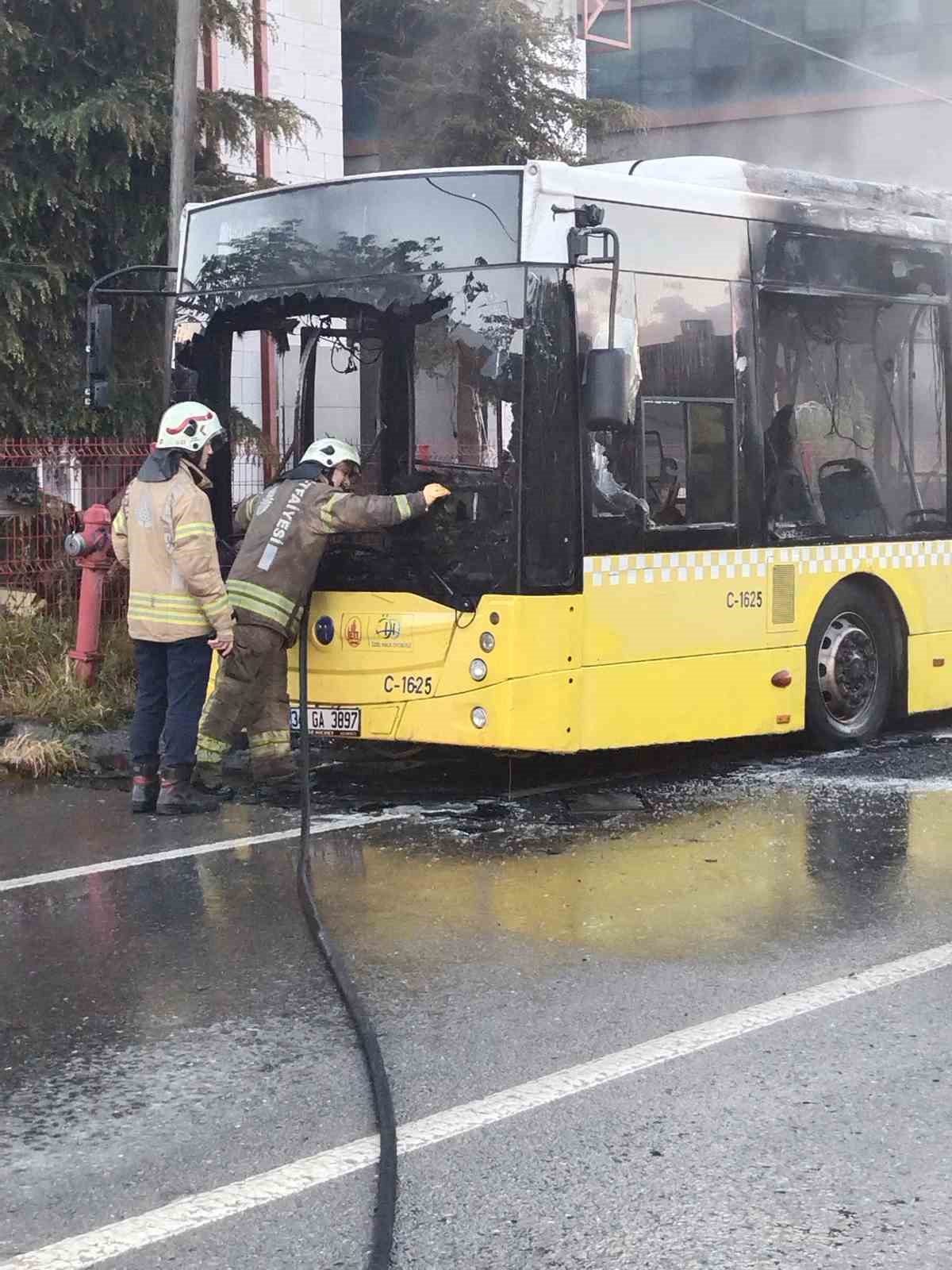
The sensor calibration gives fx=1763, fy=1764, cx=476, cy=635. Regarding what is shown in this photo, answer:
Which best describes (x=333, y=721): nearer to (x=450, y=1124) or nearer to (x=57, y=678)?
(x=57, y=678)

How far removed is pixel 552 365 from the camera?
7.88m

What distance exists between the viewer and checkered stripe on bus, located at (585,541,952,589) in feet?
26.9

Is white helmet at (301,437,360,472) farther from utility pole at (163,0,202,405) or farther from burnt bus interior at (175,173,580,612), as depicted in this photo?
utility pole at (163,0,202,405)

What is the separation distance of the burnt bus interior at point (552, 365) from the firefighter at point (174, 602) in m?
0.68

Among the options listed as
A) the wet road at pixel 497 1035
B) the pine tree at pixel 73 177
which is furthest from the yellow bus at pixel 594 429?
the pine tree at pixel 73 177

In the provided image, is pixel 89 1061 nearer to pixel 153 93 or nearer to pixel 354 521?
pixel 354 521

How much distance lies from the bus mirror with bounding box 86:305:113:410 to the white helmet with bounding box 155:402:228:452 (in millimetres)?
929

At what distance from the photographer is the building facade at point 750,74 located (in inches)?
1385

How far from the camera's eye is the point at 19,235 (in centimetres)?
1243

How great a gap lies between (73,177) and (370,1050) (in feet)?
31.3

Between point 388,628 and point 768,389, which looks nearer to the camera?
point 388,628

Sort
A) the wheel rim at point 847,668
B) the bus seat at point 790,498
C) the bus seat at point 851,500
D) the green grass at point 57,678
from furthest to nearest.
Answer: the green grass at point 57,678 → the wheel rim at point 847,668 → the bus seat at point 851,500 → the bus seat at point 790,498

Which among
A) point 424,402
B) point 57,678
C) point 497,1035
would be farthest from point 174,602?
point 497,1035

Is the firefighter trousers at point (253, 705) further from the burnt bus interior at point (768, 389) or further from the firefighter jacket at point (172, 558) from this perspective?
the burnt bus interior at point (768, 389)
